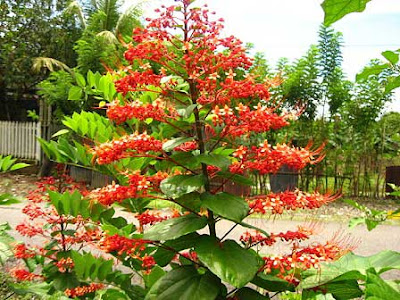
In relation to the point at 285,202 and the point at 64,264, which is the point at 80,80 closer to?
the point at 64,264

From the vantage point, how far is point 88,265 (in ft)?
5.58

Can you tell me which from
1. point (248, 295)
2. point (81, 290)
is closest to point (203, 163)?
point (248, 295)

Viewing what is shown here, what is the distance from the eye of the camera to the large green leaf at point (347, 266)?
1043mm

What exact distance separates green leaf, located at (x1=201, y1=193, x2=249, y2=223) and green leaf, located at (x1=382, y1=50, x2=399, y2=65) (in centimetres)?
53

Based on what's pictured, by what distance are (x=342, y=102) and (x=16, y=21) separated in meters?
9.82

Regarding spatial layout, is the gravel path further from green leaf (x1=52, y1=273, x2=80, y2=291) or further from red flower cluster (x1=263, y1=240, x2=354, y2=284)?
red flower cluster (x1=263, y1=240, x2=354, y2=284)

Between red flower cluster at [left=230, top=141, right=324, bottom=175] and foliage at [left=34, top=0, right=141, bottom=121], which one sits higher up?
foliage at [left=34, top=0, right=141, bottom=121]

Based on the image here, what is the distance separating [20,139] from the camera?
12.8 meters

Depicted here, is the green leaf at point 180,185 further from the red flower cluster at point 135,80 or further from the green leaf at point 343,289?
the green leaf at point 343,289

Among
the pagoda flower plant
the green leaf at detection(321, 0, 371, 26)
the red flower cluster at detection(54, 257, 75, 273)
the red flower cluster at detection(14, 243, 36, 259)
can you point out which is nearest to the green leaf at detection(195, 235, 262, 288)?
the pagoda flower plant

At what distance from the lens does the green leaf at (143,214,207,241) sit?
1.17 metres

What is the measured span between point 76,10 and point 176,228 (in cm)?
1420

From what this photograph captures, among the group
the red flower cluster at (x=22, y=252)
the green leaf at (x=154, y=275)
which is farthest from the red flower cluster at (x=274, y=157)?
the red flower cluster at (x=22, y=252)

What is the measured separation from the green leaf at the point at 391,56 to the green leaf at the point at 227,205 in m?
0.53
